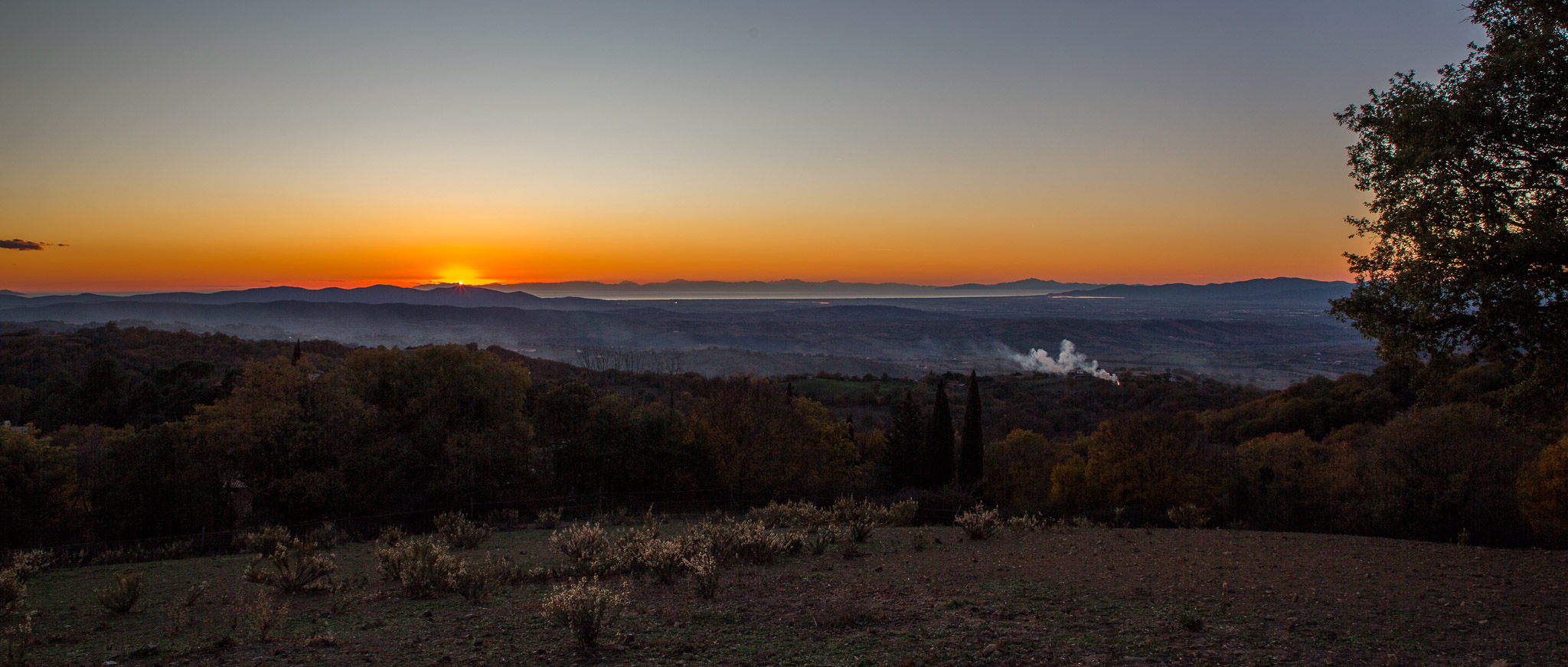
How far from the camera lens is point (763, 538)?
11.8 meters

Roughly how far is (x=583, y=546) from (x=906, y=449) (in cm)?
2760

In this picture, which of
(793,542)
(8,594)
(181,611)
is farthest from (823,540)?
(8,594)

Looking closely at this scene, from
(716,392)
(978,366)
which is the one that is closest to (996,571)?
(716,392)

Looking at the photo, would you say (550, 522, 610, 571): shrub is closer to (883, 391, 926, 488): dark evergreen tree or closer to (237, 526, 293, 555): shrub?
(237, 526, 293, 555): shrub

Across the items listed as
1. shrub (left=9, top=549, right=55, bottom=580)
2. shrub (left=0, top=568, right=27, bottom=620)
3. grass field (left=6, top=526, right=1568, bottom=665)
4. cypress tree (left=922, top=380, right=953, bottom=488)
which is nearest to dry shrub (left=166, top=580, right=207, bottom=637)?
grass field (left=6, top=526, right=1568, bottom=665)

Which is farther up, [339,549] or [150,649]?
[150,649]

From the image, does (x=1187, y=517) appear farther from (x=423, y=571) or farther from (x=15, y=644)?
(x=15, y=644)

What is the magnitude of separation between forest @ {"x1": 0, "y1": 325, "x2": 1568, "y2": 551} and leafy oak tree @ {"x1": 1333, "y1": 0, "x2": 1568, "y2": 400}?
8312mm

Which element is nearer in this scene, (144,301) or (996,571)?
(996,571)

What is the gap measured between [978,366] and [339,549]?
11765 cm

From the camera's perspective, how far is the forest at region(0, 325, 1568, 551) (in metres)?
20.5

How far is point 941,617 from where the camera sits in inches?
291

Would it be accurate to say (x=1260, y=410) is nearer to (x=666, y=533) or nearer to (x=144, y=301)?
(x=666, y=533)

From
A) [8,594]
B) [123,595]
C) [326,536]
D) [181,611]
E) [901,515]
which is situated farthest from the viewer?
[901,515]
